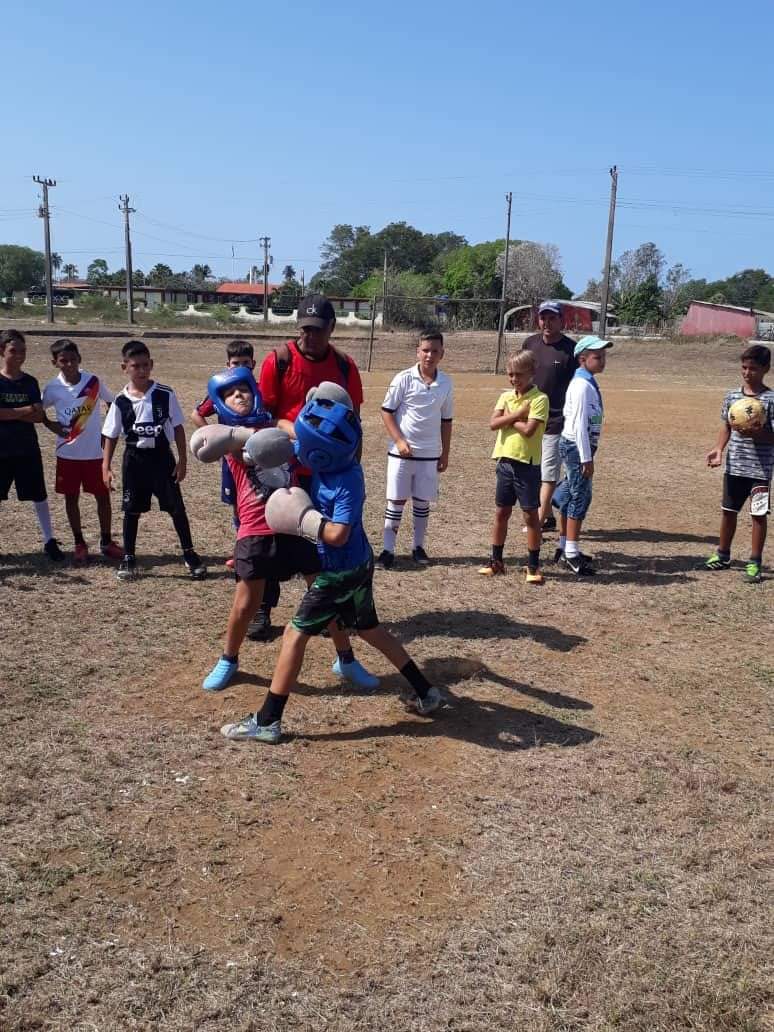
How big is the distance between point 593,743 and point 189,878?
221cm

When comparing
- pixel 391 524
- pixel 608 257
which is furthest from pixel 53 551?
pixel 608 257

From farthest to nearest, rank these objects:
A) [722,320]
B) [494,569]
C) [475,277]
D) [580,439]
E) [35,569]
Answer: [475,277]
[722,320]
[494,569]
[580,439]
[35,569]

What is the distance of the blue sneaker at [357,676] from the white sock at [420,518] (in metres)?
A: 2.62

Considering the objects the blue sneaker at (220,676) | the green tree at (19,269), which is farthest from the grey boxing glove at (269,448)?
the green tree at (19,269)

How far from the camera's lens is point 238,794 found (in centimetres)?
402

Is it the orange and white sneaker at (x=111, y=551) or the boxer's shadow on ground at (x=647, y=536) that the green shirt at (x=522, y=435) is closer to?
the boxer's shadow on ground at (x=647, y=536)

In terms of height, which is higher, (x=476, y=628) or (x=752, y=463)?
(x=752, y=463)

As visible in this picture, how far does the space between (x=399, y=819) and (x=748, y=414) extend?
5.08m

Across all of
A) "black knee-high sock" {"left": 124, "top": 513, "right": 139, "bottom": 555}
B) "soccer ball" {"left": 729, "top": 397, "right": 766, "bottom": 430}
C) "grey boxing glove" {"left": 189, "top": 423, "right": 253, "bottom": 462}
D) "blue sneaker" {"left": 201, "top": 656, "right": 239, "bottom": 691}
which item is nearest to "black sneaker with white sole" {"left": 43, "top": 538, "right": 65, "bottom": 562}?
"black knee-high sock" {"left": 124, "top": 513, "right": 139, "bottom": 555}

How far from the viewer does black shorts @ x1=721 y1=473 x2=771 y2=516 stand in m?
7.51

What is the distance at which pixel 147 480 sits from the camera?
22.8 feet

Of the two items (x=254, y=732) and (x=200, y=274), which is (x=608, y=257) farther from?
(x=200, y=274)

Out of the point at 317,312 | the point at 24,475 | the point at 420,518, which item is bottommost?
the point at 420,518

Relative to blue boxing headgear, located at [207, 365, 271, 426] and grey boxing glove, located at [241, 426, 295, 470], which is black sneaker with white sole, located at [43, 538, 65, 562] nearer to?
blue boxing headgear, located at [207, 365, 271, 426]
